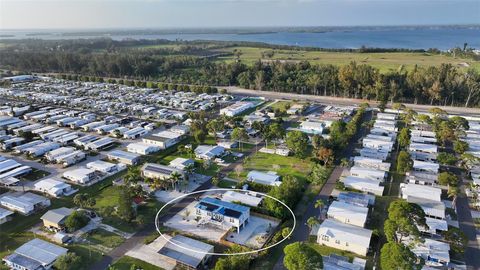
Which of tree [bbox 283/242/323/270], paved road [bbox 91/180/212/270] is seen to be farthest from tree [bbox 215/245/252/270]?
paved road [bbox 91/180/212/270]

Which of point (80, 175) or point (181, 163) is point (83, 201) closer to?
point (80, 175)

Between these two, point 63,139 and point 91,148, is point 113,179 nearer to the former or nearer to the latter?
point 91,148

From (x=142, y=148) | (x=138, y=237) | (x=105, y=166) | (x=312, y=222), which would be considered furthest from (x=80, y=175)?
(x=312, y=222)

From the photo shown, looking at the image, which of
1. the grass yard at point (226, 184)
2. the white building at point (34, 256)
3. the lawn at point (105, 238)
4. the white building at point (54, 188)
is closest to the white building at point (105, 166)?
the white building at point (54, 188)

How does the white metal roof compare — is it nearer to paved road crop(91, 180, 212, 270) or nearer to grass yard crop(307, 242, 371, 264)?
grass yard crop(307, 242, 371, 264)

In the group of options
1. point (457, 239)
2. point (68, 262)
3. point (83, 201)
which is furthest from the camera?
point (83, 201)

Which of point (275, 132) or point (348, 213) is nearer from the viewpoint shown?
point (348, 213)
